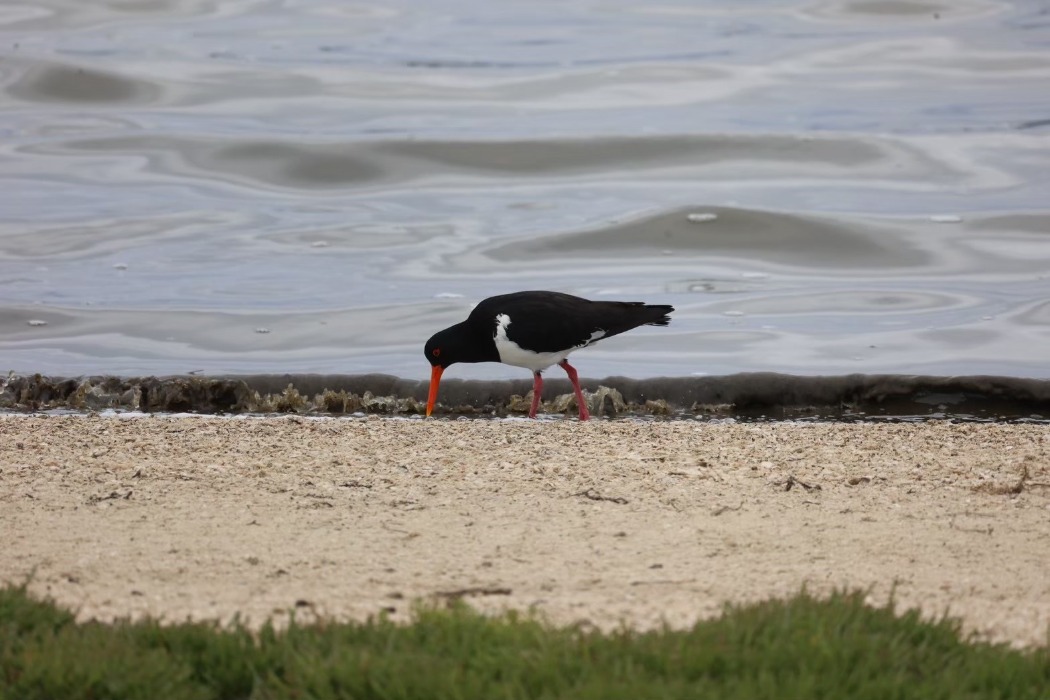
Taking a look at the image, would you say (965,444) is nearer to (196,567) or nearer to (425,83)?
(196,567)

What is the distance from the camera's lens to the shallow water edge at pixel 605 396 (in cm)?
1020

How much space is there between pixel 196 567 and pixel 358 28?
2371 cm

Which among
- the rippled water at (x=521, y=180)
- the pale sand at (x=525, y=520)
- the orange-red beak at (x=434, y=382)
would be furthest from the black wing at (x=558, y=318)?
the rippled water at (x=521, y=180)

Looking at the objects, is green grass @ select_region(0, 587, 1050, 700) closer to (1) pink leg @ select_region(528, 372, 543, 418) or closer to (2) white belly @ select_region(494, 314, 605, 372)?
(2) white belly @ select_region(494, 314, 605, 372)

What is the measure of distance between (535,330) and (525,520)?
3.58 metres

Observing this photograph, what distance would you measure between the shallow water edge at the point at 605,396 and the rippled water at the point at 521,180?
43 centimetres

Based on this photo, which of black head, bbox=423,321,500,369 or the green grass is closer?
the green grass

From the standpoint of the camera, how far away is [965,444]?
7.60m

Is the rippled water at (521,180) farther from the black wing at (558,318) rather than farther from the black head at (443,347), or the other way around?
the black wing at (558,318)

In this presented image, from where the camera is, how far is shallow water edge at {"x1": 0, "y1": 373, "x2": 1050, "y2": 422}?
33.5ft

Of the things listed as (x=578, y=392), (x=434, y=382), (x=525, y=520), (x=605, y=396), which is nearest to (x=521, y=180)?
(x=605, y=396)

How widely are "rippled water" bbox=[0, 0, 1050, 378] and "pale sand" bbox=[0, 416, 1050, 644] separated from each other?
366 cm

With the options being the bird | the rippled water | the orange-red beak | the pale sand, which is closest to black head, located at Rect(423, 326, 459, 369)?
the bird

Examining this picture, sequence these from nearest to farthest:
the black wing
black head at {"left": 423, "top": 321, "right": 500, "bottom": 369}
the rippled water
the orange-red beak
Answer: the black wing < black head at {"left": 423, "top": 321, "right": 500, "bottom": 369} < the orange-red beak < the rippled water
